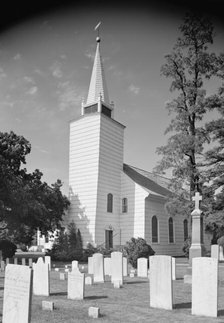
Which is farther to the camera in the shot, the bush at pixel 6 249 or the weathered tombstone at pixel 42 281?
the bush at pixel 6 249

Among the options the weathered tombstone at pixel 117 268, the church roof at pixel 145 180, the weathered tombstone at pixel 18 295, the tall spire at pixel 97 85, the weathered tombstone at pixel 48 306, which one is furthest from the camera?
the tall spire at pixel 97 85

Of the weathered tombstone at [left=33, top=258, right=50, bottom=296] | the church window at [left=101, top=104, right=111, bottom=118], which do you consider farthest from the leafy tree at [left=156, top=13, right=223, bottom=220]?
the weathered tombstone at [left=33, top=258, right=50, bottom=296]

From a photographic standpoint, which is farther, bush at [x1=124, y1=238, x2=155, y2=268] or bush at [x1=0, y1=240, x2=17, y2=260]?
bush at [x1=0, y1=240, x2=17, y2=260]

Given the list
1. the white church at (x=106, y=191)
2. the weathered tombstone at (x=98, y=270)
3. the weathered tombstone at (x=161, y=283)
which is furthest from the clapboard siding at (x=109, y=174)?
the weathered tombstone at (x=161, y=283)

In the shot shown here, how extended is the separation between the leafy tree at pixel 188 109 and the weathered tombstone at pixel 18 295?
1872 cm

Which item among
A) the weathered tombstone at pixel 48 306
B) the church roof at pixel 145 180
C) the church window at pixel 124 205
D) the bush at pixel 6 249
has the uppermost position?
the church roof at pixel 145 180

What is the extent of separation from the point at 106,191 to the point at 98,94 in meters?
9.98

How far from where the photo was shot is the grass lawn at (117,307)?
25.1 feet

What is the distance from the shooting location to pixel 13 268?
22.2ft

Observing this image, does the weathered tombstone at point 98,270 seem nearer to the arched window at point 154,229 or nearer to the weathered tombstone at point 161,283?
the weathered tombstone at point 161,283

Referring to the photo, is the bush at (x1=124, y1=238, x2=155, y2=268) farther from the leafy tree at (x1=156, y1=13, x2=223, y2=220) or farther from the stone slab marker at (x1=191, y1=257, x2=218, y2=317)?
the stone slab marker at (x1=191, y1=257, x2=218, y2=317)

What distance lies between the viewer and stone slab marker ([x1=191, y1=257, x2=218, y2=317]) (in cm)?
801

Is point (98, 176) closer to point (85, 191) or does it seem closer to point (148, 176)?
point (85, 191)

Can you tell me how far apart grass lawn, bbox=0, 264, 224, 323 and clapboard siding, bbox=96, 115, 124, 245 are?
58.8ft
